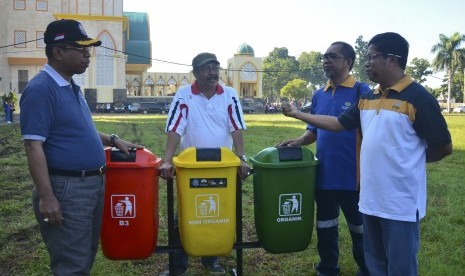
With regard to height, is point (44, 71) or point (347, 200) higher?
point (44, 71)

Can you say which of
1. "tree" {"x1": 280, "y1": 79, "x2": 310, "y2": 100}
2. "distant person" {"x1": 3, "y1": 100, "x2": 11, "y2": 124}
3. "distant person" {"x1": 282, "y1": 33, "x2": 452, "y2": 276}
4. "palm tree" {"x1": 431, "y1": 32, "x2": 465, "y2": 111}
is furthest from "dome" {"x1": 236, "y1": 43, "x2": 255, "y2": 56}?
"distant person" {"x1": 282, "y1": 33, "x2": 452, "y2": 276}

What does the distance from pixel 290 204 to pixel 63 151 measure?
1.73 meters

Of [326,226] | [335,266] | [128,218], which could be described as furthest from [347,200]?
[128,218]

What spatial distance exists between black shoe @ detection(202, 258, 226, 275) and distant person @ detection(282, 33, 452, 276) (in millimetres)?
1655

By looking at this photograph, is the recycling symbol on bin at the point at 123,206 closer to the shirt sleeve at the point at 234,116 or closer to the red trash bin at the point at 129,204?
the red trash bin at the point at 129,204

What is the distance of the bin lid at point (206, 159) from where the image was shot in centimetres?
340

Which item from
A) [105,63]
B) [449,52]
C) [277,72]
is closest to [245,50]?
[105,63]

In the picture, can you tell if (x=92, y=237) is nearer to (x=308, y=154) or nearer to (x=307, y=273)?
(x=308, y=154)

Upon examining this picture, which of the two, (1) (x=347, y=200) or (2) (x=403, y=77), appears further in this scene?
(1) (x=347, y=200)

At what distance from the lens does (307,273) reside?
4.15 m

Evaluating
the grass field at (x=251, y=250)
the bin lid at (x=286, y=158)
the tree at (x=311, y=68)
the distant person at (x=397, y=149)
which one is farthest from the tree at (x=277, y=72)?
the distant person at (x=397, y=149)

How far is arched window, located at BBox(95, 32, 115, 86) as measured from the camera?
44062 mm

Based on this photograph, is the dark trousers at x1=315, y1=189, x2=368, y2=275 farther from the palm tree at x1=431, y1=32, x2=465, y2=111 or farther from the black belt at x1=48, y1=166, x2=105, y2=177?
the palm tree at x1=431, y1=32, x2=465, y2=111

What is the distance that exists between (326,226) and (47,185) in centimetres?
223
